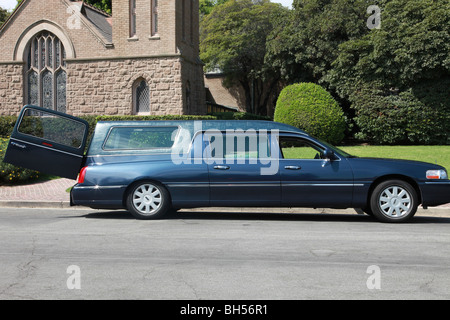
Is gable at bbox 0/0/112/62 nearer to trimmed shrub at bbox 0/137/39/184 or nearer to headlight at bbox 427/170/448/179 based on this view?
trimmed shrub at bbox 0/137/39/184

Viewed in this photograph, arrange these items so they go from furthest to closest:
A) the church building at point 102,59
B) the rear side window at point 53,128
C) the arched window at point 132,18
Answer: the arched window at point 132,18 → the church building at point 102,59 → the rear side window at point 53,128

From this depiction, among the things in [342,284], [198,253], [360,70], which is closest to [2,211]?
[198,253]

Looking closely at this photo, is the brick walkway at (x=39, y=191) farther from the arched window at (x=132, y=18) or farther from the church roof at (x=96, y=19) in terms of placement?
the church roof at (x=96, y=19)

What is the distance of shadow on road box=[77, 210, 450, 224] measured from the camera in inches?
381

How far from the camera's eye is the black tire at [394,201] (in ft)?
29.3

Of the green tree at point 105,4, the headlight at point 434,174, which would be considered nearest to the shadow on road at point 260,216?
the headlight at point 434,174

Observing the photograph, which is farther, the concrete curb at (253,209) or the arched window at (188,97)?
the arched window at (188,97)

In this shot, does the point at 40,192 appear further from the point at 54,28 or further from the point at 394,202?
the point at 54,28

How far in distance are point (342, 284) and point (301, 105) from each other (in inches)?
806

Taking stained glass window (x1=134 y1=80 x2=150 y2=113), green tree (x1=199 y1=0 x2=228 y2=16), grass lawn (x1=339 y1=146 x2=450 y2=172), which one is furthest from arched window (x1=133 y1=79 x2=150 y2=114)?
green tree (x1=199 y1=0 x2=228 y2=16)

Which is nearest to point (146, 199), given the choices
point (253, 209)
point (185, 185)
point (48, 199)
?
point (185, 185)

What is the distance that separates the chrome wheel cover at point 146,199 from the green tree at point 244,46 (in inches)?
1215

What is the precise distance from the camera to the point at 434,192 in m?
8.93

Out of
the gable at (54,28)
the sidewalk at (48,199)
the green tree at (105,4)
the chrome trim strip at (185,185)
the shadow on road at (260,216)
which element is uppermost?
the green tree at (105,4)
